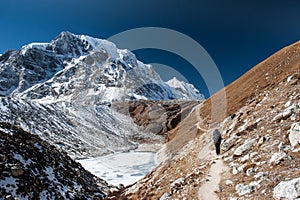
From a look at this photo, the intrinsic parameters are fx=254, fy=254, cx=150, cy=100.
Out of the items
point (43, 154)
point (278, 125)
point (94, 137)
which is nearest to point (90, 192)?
point (43, 154)

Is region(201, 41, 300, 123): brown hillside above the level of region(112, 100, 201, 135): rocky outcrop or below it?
below

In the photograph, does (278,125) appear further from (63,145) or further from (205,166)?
(63,145)

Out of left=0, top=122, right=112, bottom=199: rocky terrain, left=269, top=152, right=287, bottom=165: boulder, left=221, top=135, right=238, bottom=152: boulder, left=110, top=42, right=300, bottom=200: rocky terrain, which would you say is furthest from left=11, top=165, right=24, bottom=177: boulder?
left=269, top=152, right=287, bottom=165: boulder

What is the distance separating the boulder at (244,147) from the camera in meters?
14.4

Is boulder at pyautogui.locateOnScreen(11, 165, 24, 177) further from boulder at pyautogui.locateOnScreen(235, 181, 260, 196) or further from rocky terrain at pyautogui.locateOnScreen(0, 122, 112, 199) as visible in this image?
boulder at pyautogui.locateOnScreen(235, 181, 260, 196)

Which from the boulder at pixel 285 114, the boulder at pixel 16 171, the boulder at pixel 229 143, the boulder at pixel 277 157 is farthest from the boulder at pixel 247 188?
the boulder at pixel 16 171

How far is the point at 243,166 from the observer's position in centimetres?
1283

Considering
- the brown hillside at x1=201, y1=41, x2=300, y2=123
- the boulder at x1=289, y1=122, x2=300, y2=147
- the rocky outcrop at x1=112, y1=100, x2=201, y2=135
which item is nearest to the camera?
the boulder at x1=289, y1=122, x2=300, y2=147

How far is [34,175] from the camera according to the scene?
18156mm

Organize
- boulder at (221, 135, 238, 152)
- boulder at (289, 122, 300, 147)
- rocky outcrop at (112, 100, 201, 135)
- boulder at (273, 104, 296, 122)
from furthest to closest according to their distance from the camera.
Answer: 1. rocky outcrop at (112, 100, 201, 135)
2. boulder at (221, 135, 238, 152)
3. boulder at (273, 104, 296, 122)
4. boulder at (289, 122, 300, 147)

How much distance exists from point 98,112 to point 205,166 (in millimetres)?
79641

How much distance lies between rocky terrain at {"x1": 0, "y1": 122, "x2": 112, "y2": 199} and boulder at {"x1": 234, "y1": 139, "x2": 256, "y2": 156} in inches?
484

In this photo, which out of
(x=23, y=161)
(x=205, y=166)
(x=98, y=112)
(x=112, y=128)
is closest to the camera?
(x=205, y=166)

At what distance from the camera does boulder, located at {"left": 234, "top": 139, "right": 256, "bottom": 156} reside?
567 inches
